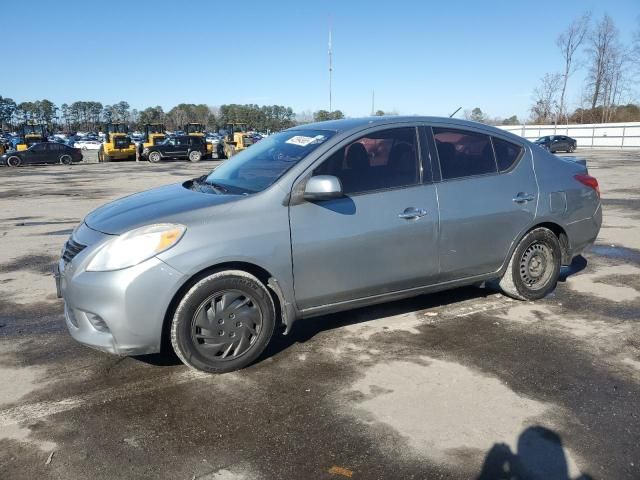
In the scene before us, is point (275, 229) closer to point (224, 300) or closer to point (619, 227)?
point (224, 300)

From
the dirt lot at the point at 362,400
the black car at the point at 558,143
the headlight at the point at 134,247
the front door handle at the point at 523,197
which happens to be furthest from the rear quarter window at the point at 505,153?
the black car at the point at 558,143

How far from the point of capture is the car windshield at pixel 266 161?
12.8 feet

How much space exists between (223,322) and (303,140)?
1593 mm

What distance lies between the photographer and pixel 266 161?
4.20 metres

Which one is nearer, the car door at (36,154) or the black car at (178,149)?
the car door at (36,154)

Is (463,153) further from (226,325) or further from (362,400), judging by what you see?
(226,325)

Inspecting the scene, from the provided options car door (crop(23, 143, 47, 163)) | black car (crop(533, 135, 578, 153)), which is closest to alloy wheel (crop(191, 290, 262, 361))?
car door (crop(23, 143, 47, 163))

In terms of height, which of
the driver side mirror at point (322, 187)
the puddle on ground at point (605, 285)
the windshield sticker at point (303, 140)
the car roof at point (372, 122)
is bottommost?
the puddle on ground at point (605, 285)

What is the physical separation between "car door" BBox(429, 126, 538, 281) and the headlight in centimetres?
211

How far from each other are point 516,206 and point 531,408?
6.60 feet

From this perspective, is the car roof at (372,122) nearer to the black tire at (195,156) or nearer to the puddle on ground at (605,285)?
the puddle on ground at (605,285)

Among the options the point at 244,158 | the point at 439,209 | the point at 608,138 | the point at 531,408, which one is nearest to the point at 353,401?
the point at 531,408

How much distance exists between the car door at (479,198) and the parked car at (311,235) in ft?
0.04

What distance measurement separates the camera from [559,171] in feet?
16.3
